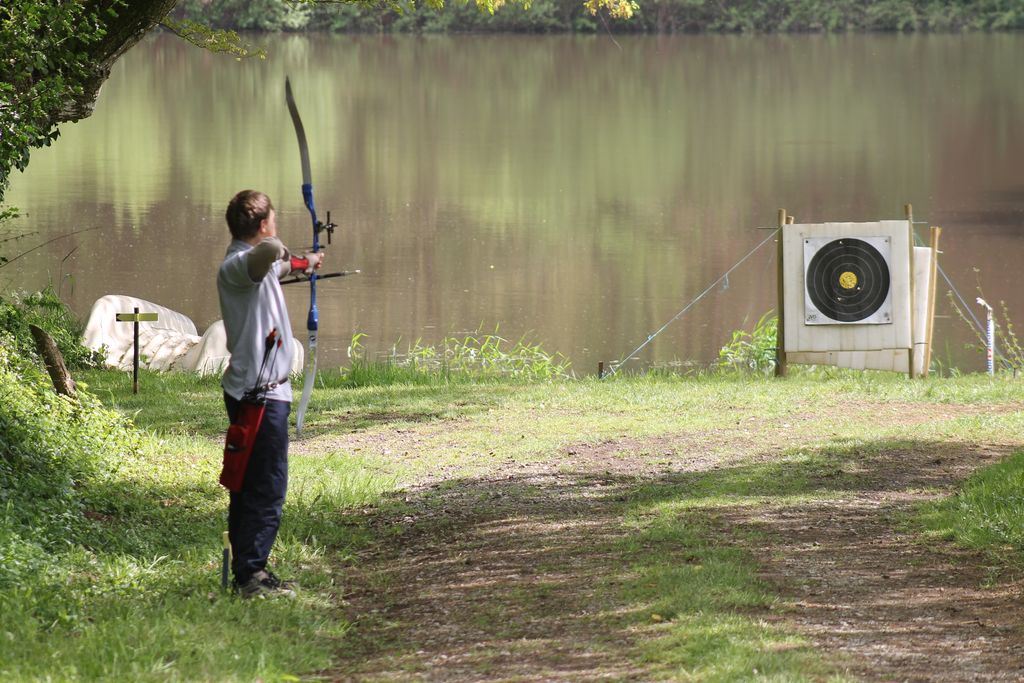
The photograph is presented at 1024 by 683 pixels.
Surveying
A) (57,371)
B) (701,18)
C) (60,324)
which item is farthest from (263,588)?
(701,18)

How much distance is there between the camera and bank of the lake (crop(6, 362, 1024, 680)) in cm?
467

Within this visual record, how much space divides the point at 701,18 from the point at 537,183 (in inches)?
1738

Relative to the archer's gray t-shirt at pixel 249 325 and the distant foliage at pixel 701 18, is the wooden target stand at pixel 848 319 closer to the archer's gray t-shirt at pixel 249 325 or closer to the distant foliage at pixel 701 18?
the archer's gray t-shirt at pixel 249 325

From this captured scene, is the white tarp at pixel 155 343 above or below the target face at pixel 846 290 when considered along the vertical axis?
below

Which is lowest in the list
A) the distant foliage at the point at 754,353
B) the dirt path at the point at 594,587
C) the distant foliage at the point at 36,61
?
the dirt path at the point at 594,587

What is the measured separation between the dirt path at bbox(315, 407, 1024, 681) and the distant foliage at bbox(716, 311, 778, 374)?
558cm

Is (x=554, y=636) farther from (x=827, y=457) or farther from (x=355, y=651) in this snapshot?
(x=827, y=457)

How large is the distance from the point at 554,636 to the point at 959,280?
14.4 meters

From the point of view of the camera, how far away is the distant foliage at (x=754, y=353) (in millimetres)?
13281

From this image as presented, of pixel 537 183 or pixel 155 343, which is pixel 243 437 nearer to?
pixel 155 343

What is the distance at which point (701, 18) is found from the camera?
68000 mm

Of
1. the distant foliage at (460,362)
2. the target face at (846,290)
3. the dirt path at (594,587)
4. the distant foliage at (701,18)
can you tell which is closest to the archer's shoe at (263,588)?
the dirt path at (594,587)

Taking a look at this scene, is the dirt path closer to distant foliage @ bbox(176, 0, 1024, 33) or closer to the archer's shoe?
the archer's shoe

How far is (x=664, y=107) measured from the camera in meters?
39.9
